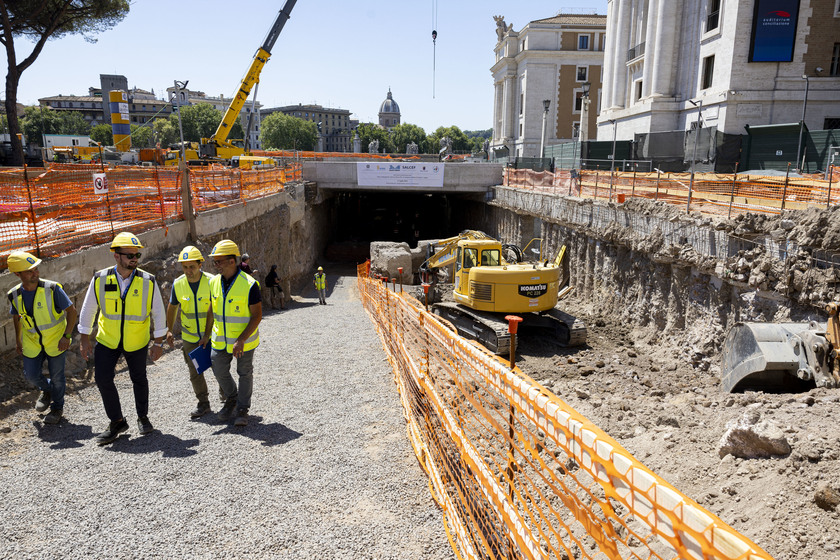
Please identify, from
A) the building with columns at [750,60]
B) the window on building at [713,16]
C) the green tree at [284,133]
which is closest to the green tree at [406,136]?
the green tree at [284,133]

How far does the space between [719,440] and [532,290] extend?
6846 millimetres

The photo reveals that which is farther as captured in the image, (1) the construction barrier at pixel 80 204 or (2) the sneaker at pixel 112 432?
(1) the construction barrier at pixel 80 204

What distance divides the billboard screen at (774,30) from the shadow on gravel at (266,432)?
1084 inches

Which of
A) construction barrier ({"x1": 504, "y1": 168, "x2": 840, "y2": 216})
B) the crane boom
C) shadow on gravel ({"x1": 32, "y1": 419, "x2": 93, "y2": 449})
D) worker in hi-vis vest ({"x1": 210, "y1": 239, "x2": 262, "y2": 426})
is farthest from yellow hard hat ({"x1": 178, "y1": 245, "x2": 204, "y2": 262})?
the crane boom

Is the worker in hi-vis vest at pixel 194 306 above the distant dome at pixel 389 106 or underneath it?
underneath

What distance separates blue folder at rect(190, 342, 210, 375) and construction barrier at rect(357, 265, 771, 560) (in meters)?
2.10

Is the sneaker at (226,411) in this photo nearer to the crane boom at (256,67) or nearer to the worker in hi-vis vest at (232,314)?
the worker in hi-vis vest at (232,314)

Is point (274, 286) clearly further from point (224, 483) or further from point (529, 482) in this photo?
point (529, 482)

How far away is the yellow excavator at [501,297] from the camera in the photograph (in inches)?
465

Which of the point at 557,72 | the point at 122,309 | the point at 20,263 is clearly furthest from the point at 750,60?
the point at 557,72

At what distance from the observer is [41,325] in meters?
5.13

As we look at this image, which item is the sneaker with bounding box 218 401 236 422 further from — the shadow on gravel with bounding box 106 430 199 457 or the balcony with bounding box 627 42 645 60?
the balcony with bounding box 627 42 645 60

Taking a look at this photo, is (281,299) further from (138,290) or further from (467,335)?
(138,290)

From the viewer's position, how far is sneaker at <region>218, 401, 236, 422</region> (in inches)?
215
